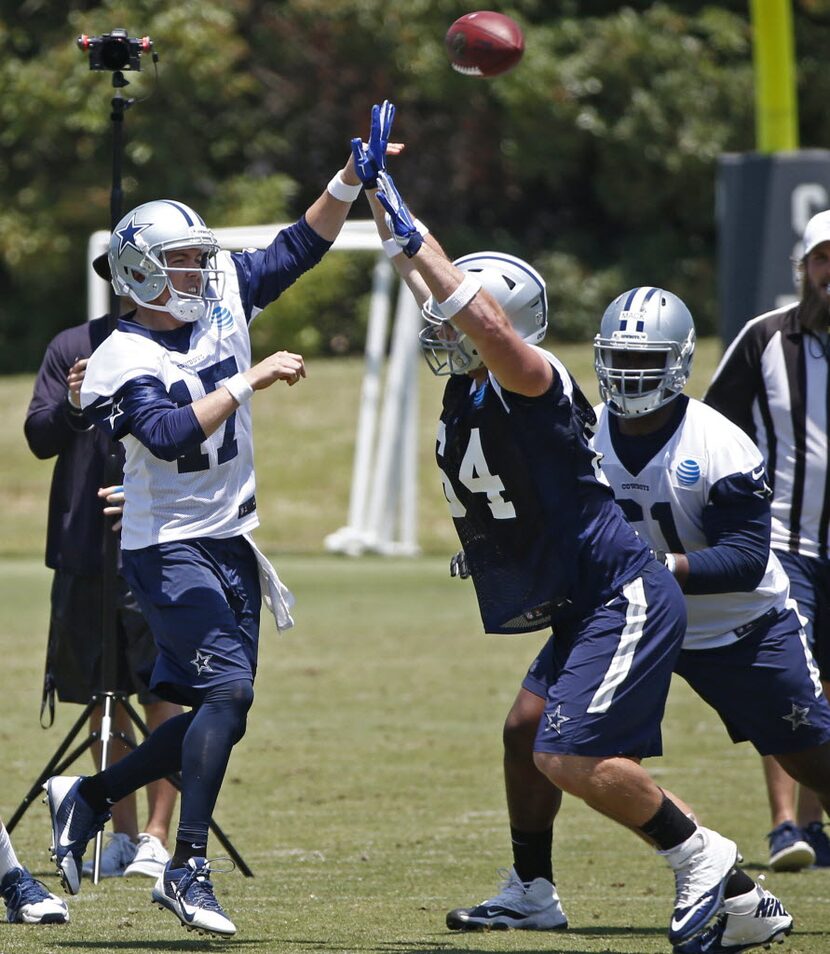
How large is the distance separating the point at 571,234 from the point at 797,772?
2424cm

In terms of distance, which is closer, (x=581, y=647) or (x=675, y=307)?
(x=581, y=647)

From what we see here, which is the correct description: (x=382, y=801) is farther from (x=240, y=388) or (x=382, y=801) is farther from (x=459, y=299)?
(x=459, y=299)

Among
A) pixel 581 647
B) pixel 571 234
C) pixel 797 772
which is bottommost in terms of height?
pixel 797 772

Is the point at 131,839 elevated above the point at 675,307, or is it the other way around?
the point at 675,307

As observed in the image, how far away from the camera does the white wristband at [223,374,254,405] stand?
488 centimetres

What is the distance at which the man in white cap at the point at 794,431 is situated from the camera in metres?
6.34

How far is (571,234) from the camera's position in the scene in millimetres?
29141

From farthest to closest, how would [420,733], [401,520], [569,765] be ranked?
1. [401,520]
2. [420,733]
3. [569,765]

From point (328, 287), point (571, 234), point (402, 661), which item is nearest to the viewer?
point (402, 661)

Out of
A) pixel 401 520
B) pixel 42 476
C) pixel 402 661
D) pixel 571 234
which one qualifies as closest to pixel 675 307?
pixel 402 661

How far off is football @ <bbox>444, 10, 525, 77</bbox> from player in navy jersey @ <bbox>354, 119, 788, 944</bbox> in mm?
1133

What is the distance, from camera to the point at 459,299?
14.5ft

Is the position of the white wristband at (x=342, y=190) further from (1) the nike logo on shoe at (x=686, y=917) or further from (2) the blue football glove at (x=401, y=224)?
(1) the nike logo on shoe at (x=686, y=917)

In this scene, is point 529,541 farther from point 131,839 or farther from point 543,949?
point 131,839
